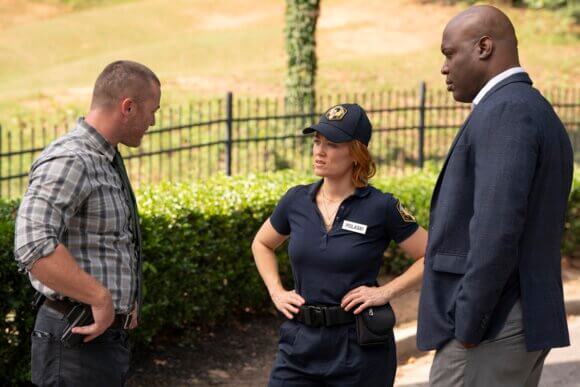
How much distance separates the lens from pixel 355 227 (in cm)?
385

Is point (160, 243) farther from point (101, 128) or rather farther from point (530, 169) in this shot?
point (530, 169)

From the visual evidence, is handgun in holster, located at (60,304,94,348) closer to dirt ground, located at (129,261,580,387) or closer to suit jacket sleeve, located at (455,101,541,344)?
suit jacket sleeve, located at (455,101,541,344)

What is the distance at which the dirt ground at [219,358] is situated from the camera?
6391 mm

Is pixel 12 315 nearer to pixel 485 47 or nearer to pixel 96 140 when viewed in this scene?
pixel 96 140

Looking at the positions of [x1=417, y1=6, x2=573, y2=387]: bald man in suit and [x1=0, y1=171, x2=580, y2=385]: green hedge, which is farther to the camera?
[x1=0, y1=171, x2=580, y2=385]: green hedge

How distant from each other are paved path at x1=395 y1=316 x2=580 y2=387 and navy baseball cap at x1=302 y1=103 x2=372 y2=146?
2717 mm

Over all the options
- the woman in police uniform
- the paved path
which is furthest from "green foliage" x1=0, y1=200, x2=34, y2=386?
the paved path

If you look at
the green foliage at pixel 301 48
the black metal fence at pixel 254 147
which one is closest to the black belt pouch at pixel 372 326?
the black metal fence at pixel 254 147

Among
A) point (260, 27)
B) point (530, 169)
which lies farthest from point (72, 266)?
point (260, 27)

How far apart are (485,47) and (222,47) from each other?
74.4 feet

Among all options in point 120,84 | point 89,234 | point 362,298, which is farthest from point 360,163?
point 89,234

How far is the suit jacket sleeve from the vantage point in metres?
2.91

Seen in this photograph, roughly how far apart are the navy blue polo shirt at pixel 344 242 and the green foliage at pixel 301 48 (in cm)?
1052

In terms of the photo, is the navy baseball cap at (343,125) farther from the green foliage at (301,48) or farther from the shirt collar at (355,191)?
the green foliage at (301,48)
